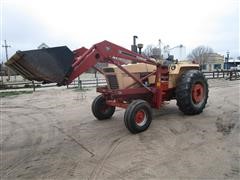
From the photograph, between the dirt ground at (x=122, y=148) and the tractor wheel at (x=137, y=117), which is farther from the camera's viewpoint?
the tractor wheel at (x=137, y=117)

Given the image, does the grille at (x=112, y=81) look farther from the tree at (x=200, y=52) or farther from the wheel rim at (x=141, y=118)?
the tree at (x=200, y=52)

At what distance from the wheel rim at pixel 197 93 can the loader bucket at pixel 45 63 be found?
12.0 ft

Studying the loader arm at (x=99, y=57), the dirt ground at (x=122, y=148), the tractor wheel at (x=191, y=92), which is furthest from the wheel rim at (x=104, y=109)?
the tractor wheel at (x=191, y=92)

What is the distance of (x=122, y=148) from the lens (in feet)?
13.4

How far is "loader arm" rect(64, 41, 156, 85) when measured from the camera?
3.92 meters

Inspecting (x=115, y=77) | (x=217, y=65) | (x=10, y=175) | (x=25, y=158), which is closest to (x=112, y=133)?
(x=115, y=77)

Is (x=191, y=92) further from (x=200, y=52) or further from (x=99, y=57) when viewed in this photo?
(x=200, y=52)

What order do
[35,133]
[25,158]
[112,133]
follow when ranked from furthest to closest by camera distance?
1. [35,133]
2. [112,133]
3. [25,158]

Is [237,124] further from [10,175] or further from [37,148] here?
[10,175]

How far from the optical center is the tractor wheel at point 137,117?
183 inches

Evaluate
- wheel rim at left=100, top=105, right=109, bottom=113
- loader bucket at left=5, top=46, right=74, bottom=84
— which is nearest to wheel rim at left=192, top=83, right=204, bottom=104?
wheel rim at left=100, top=105, right=109, bottom=113

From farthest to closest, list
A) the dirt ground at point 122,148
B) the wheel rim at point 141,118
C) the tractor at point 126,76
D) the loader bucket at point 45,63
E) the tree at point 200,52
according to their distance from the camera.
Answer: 1. the tree at point 200,52
2. the wheel rim at point 141,118
3. the tractor at point 126,76
4. the loader bucket at point 45,63
5. the dirt ground at point 122,148

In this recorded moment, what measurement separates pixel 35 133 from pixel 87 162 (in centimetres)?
230

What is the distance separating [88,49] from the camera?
171 inches
